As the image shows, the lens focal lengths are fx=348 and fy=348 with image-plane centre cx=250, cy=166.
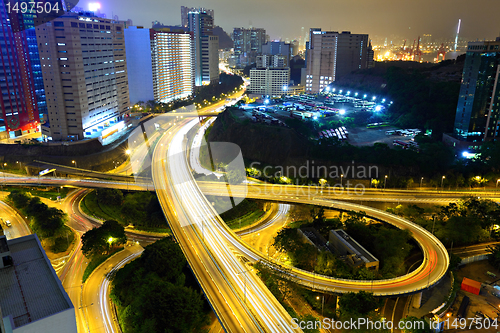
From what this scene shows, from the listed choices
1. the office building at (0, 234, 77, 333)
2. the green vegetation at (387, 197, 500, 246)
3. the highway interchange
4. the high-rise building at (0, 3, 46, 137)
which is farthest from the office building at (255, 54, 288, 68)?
the office building at (0, 234, 77, 333)

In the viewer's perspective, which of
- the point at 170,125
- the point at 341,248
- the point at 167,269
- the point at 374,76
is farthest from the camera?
the point at 374,76

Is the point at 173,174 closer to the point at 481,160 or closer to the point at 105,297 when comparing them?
the point at 105,297

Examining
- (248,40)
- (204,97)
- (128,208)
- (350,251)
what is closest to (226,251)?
(350,251)

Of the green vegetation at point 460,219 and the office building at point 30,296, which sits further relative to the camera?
the green vegetation at point 460,219

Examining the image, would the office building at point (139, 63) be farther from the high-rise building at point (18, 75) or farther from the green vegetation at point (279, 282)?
the green vegetation at point (279, 282)

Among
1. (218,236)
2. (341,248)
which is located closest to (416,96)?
(341,248)

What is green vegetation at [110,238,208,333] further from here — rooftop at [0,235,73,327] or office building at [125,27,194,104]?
office building at [125,27,194,104]

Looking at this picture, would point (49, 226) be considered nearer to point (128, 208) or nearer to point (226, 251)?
point (128, 208)

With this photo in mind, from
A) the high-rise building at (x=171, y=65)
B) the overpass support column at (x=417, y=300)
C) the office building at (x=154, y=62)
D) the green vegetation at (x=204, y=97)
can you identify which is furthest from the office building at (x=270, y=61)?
the overpass support column at (x=417, y=300)
